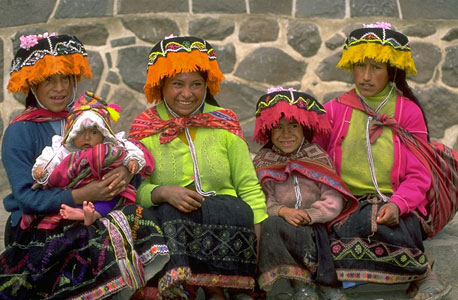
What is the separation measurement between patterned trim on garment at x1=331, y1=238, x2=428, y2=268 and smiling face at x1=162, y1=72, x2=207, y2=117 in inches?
44.2

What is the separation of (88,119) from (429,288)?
6.77ft

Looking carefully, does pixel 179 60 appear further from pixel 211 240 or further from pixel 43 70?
pixel 211 240

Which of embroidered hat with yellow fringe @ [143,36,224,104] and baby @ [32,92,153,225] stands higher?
embroidered hat with yellow fringe @ [143,36,224,104]

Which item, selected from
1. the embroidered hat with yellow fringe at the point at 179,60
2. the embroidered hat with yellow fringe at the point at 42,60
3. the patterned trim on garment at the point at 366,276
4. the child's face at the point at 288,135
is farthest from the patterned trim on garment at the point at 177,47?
the patterned trim on garment at the point at 366,276

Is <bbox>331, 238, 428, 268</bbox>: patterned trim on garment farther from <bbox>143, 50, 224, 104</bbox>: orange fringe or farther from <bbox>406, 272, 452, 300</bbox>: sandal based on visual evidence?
<bbox>143, 50, 224, 104</bbox>: orange fringe

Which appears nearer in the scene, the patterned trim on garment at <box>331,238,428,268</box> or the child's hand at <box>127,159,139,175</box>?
the child's hand at <box>127,159,139,175</box>

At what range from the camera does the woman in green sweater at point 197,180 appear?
12.3 feet

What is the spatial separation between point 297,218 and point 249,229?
0.30m

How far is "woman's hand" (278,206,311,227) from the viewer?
13.0ft

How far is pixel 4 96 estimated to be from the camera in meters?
5.81

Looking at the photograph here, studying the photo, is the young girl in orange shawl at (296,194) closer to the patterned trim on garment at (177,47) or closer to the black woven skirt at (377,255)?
the black woven skirt at (377,255)

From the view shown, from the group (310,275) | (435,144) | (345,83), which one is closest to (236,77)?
(345,83)

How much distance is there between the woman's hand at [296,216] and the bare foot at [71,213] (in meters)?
1.11

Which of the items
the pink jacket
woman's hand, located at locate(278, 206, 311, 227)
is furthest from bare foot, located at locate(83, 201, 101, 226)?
the pink jacket
